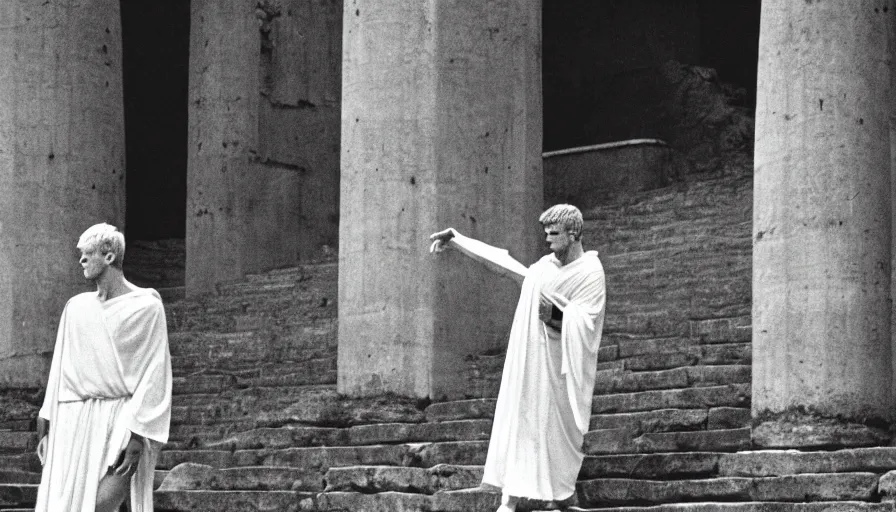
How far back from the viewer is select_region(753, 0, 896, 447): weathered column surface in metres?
11.5

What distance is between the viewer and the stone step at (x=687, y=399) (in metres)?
12.2

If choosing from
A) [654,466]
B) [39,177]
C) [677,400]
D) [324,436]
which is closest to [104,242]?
[654,466]

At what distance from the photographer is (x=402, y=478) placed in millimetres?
12523

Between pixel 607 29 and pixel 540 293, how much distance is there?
1579 cm

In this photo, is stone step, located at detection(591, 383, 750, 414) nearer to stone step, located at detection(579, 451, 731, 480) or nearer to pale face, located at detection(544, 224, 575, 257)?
stone step, located at detection(579, 451, 731, 480)

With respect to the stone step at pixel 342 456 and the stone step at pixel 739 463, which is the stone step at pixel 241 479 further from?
the stone step at pixel 739 463

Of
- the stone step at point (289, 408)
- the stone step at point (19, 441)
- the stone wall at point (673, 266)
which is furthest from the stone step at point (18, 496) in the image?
the stone wall at point (673, 266)

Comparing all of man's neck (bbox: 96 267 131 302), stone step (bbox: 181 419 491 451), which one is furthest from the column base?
man's neck (bbox: 96 267 131 302)

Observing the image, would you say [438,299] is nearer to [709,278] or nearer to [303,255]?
[709,278]

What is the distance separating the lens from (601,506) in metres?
11.3

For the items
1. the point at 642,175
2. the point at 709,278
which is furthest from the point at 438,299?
the point at 642,175

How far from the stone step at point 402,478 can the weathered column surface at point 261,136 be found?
869 centimetres

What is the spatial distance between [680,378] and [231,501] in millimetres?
2966

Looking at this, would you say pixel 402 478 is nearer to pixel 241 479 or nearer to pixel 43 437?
pixel 241 479
